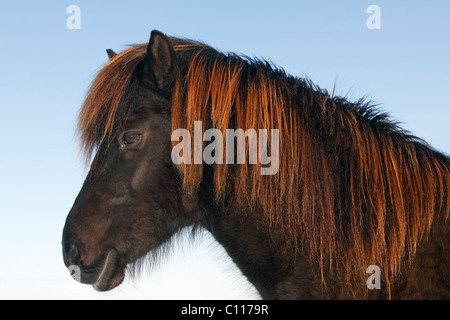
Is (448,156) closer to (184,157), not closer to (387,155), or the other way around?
(387,155)

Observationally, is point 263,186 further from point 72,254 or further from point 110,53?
A: point 110,53

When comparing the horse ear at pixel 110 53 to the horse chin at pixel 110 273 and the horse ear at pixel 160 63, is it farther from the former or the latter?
the horse chin at pixel 110 273

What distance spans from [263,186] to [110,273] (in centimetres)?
134

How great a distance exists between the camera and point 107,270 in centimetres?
326

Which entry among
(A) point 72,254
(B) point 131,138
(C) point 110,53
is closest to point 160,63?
(B) point 131,138

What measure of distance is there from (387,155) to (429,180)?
34 centimetres

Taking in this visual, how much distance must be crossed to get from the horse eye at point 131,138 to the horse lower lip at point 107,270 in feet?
2.71

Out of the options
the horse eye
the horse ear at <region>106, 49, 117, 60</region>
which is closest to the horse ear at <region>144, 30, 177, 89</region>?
the horse eye

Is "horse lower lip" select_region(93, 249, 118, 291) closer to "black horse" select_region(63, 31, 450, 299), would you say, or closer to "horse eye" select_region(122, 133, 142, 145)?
"black horse" select_region(63, 31, 450, 299)

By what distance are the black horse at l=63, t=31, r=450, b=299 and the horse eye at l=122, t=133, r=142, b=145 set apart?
0.04ft

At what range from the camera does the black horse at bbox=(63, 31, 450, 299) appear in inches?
116

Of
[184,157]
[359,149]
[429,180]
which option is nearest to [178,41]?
[184,157]

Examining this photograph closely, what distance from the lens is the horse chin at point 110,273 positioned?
3246 millimetres

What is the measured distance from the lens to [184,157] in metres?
3.20
